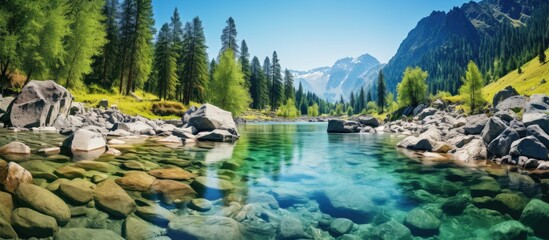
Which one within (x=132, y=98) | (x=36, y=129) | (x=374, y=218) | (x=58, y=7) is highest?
(x=58, y=7)

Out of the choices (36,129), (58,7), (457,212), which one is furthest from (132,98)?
(457,212)

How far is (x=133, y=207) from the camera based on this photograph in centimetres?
651

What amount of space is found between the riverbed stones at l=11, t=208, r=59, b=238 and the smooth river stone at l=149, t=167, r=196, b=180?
148 inches

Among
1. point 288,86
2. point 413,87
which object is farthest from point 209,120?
point 288,86

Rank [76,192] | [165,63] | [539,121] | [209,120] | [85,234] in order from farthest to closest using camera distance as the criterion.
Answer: [165,63] < [209,120] < [539,121] < [76,192] < [85,234]

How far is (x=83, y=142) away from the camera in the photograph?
1287cm

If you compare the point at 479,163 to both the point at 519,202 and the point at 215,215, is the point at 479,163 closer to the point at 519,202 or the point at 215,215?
the point at 519,202

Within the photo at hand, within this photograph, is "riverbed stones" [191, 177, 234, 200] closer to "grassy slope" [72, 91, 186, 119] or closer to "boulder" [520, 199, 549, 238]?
"boulder" [520, 199, 549, 238]

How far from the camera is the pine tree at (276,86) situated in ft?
341

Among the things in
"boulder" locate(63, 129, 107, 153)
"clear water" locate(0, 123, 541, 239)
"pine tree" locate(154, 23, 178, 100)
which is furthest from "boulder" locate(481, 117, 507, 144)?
"pine tree" locate(154, 23, 178, 100)

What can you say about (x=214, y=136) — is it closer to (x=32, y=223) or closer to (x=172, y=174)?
(x=172, y=174)

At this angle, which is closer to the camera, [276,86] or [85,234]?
[85,234]

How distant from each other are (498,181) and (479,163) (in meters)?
3.93

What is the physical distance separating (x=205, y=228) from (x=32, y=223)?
9.08ft
